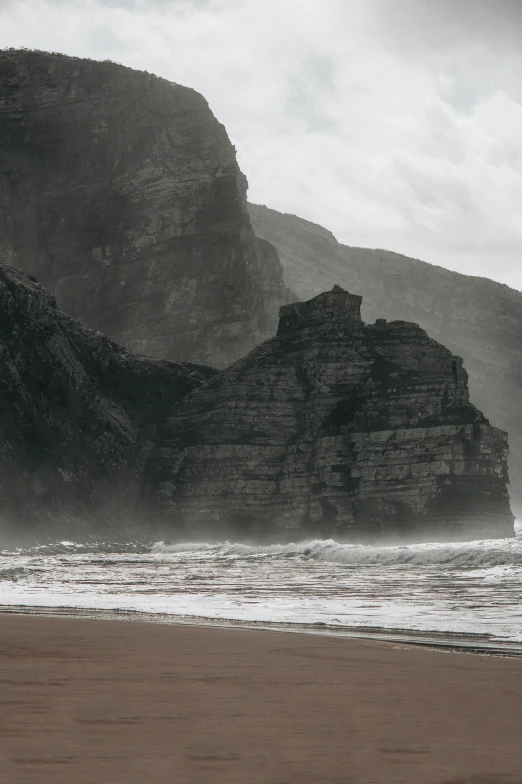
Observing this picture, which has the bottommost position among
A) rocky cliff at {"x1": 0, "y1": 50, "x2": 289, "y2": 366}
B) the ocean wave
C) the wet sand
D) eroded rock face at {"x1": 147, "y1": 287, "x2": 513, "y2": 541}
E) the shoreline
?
the shoreline

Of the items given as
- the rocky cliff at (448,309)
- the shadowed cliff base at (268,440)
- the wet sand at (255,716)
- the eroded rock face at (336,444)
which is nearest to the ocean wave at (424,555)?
the wet sand at (255,716)

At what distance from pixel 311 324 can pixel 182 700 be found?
87190 mm

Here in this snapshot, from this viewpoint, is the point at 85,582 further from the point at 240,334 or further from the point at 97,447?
the point at 240,334

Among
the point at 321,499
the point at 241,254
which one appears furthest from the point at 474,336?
the point at 321,499

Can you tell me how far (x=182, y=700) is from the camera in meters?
6.86

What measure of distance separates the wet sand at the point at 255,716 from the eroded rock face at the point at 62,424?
2875 inches

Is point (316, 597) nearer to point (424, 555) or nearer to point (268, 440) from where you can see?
point (424, 555)

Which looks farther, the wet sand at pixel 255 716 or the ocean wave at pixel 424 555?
the ocean wave at pixel 424 555

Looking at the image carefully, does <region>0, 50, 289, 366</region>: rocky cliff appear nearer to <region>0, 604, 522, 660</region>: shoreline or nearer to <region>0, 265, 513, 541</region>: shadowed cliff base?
<region>0, 265, 513, 541</region>: shadowed cliff base

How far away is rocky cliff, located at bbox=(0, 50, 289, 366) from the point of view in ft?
434

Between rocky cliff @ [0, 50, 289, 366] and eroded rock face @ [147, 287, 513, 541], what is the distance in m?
37.9

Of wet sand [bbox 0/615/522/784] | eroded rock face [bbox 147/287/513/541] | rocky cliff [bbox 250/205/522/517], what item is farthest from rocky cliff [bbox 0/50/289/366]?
wet sand [bbox 0/615/522/784]

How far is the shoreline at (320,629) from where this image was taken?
11.1 metres

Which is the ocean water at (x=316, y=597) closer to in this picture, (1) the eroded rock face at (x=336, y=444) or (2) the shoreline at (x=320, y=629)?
(2) the shoreline at (x=320, y=629)
